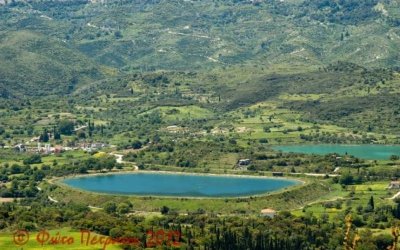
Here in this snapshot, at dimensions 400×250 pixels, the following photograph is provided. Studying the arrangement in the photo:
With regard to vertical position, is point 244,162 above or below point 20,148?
below

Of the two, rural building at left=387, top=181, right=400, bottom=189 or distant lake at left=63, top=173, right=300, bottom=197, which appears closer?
rural building at left=387, top=181, right=400, bottom=189

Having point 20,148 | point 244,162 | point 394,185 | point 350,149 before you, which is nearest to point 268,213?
point 394,185

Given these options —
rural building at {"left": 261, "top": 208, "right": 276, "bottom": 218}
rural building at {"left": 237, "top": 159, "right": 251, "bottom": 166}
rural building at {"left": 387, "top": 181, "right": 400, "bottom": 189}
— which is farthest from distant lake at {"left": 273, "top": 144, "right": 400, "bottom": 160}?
rural building at {"left": 261, "top": 208, "right": 276, "bottom": 218}

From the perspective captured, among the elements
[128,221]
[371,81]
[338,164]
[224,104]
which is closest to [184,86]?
[224,104]

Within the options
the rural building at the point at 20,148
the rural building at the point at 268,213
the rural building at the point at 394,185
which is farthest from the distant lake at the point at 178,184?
the rural building at the point at 20,148

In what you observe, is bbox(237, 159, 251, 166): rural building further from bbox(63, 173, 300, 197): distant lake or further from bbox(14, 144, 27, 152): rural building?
bbox(14, 144, 27, 152): rural building

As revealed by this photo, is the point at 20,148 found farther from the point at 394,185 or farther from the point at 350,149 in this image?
the point at 394,185

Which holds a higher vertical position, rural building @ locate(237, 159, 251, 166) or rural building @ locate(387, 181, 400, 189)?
rural building @ locate(237, 159, 251, 166)
